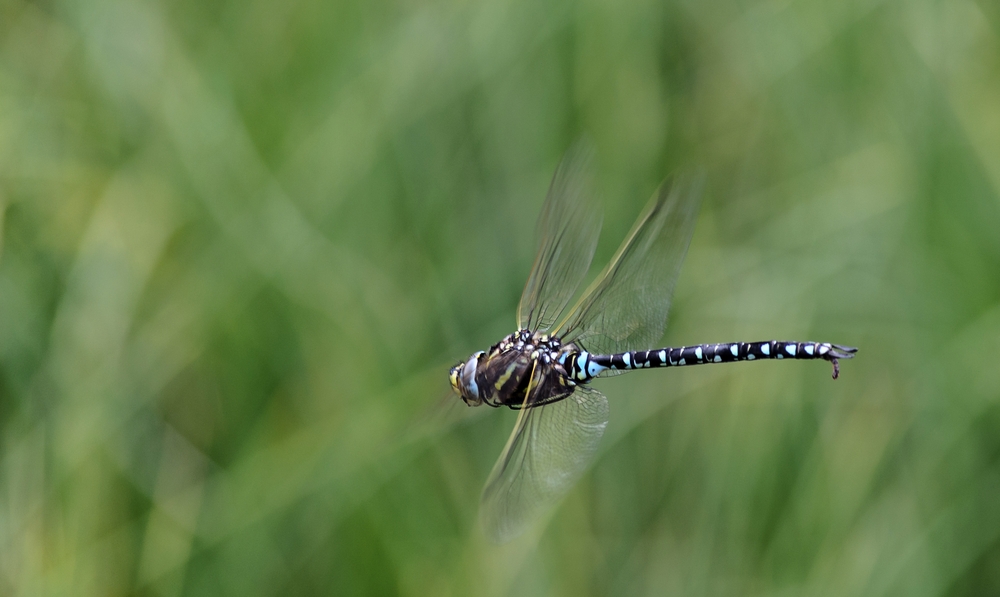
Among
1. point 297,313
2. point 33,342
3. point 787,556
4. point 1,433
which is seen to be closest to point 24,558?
point 1,433

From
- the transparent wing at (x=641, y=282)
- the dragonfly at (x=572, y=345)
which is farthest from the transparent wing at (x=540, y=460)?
the transparent wing at (x=641, y=282)

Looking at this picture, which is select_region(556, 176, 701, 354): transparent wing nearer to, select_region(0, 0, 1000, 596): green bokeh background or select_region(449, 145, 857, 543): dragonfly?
select_region(449, 145, 857, 543): dragonfly

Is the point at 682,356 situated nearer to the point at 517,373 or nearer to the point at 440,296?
the point at 517,373

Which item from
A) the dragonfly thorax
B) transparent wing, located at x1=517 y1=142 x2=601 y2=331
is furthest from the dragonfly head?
transparent wing, located at x1=517 y1=142 x2=601 y2=331

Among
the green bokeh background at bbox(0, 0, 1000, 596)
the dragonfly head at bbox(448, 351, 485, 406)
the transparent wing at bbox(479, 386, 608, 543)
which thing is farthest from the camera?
the green bokeh background at bbox(0, 0, 1000, 596)

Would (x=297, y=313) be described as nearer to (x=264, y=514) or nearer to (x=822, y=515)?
(x=264, y=514)

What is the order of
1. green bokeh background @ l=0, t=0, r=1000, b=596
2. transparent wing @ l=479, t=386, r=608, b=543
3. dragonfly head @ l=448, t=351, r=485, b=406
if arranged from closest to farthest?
transparent wing @ l=479, t=386, r=608, b=543 → dragonfly head @ l=448, t=351, r=485, b=406 → green bokeh background @ l=0, t=0, r=1000, b=596
